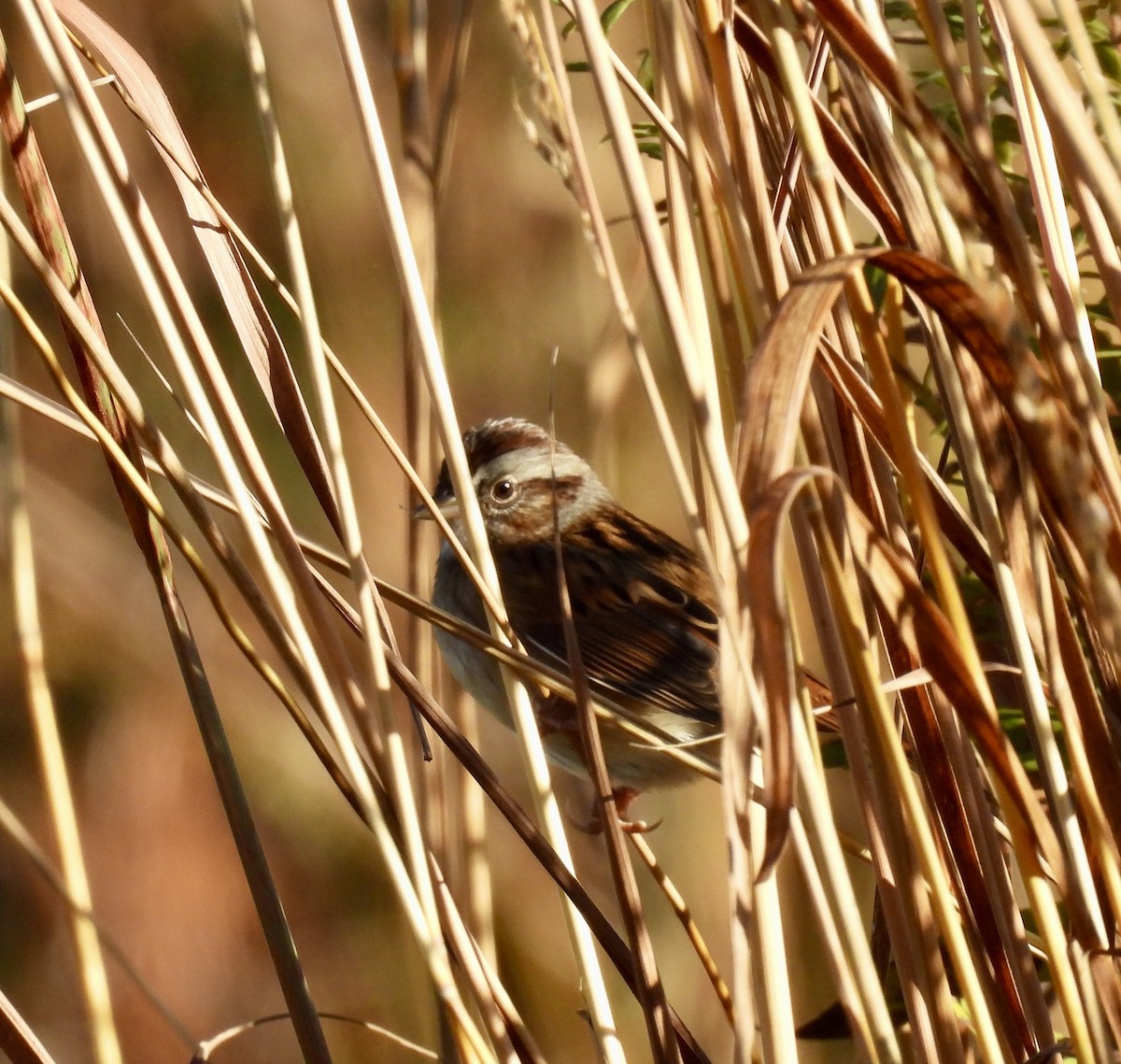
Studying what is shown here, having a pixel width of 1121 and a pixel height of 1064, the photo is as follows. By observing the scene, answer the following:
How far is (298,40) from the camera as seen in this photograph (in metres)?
3.32

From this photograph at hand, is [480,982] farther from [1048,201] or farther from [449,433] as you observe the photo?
[1048,201]

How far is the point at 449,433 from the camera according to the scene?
1104 mm

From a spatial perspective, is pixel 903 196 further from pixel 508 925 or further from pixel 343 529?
pixel 508 925

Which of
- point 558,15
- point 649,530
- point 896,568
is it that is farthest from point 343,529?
point 558,15

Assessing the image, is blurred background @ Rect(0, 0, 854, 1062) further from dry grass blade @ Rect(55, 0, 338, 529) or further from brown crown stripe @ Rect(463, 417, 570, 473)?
dry grass blade @ Rect(55, 0, 338, 529)

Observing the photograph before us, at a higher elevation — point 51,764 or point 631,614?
point 51,764

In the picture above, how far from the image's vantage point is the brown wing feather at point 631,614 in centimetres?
234

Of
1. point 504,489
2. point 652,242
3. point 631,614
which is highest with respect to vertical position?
point 652,242

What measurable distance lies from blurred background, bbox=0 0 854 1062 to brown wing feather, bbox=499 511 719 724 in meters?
0.74

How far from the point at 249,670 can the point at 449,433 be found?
2.63 m

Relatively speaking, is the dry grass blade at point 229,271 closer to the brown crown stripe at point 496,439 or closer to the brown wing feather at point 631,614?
the brown wing feather at point 631,614

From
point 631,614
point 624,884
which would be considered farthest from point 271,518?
point 631,614

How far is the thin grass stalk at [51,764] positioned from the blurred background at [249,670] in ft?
7.13

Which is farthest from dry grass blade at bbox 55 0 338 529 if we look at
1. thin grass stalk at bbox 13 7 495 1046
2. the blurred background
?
the blurred background
